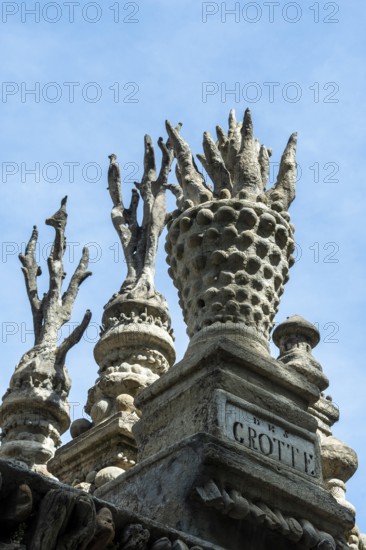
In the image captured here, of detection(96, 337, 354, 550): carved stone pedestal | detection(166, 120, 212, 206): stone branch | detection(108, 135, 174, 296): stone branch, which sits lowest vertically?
detection(96, 337, 354, 550): carved stone pedestal

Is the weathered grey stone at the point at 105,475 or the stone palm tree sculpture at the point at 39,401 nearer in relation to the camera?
the weathered grey stone at the point at 105,475

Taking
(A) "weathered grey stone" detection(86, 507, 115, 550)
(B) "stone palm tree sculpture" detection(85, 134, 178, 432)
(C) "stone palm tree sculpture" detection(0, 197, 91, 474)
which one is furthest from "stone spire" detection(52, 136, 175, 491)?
(A) "weathered grey stone" detection(86, 507, 115, 550)

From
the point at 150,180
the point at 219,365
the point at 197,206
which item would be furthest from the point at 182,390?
the point at 150,180

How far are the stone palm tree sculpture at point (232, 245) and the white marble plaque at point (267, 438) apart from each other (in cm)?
60

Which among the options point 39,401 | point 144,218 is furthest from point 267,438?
point 144,218

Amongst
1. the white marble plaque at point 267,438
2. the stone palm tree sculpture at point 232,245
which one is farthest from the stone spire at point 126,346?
the white marble plaque at point 267,438

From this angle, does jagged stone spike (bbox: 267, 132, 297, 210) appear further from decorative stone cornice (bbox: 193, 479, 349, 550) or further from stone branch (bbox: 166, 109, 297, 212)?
decorative stone cornice (bbox: 193, 479, 349, 550)

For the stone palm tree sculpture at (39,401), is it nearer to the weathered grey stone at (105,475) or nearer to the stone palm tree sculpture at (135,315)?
the stone palm tree sculpture at (135,315)

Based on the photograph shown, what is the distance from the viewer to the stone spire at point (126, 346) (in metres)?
7.64

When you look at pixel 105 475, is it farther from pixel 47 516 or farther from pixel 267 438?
pixel 47 516

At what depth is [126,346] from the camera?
8.49 metres

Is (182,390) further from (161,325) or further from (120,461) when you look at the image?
(161,325)

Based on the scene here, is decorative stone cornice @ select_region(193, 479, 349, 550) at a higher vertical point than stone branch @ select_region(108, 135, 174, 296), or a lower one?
lower

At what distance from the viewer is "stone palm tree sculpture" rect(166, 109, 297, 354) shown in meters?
6.45
